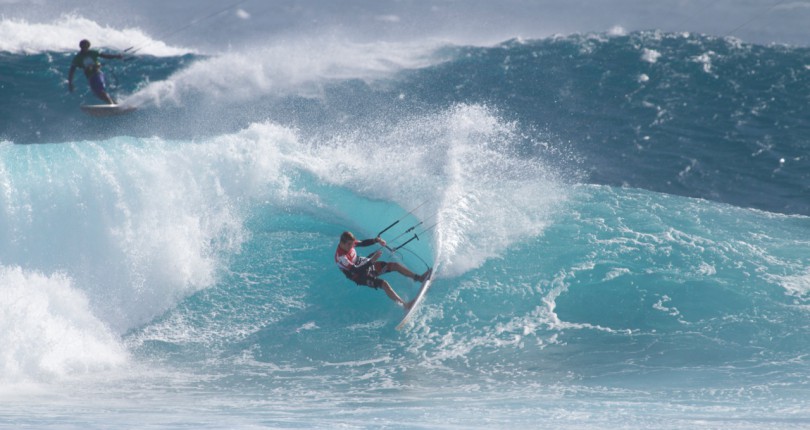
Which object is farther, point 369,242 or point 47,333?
point 369,242

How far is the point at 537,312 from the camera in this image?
10.2 m

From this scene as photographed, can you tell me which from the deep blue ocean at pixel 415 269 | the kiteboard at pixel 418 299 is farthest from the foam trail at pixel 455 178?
the kiteboard at pixel 418 299

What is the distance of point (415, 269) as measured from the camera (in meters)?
11.2

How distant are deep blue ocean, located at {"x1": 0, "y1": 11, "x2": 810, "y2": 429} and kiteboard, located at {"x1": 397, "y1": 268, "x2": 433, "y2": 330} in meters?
0.15

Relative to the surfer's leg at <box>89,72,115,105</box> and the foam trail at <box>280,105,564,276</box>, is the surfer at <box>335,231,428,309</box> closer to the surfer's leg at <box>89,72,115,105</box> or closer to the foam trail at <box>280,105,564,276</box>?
the foam trail at <box>280,105,564,276</box>

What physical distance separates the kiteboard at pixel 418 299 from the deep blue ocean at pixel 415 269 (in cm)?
15

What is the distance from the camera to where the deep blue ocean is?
26.1ft

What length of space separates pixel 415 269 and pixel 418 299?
1.27 metres

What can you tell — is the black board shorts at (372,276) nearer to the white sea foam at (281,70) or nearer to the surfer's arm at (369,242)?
the surfer's arm at (369,242)

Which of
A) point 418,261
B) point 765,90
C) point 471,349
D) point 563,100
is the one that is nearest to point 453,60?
point 563,100

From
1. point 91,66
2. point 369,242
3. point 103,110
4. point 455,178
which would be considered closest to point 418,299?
point 369,242

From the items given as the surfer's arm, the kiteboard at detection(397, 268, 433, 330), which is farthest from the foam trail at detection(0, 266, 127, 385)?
the kiteboard at detection(397, 268, 433, 330)

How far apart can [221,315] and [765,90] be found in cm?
1756

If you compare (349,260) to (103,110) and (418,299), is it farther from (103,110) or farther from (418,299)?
(103,110)
